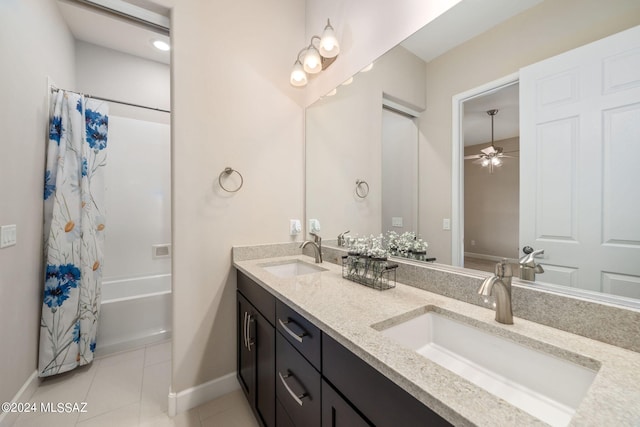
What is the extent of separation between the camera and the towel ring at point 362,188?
5.45 feet

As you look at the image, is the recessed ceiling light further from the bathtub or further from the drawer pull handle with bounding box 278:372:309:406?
the drawer pull handle with bounding box 278:372:309:406

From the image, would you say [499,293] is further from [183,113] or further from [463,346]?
[183,113]

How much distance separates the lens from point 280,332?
112cm

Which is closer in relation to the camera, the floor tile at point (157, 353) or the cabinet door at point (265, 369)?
the cabinet door at point (265, 369)

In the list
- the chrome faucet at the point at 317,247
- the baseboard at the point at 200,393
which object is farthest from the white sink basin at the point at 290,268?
the baseboard at the point at 200,393

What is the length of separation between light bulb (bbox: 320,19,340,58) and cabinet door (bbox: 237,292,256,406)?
168cm

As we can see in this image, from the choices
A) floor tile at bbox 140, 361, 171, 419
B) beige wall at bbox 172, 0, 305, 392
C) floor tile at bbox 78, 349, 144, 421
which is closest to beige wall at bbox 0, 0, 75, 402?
floor tile at bbox 78, 349, 144, 421

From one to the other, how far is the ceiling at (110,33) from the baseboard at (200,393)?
2572 millimetres

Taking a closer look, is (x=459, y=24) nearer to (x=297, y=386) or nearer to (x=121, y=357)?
(x=297, y=386)

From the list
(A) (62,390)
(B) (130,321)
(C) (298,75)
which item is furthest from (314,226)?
(A) (62,390)

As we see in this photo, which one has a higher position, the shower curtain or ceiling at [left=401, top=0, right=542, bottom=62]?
ceiling at [left=401, top=0, right=542, bottom=62]

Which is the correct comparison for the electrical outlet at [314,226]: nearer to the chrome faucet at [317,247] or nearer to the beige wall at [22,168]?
the chrome faucet at [317,247]

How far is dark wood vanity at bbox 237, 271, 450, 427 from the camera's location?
23.7 inches

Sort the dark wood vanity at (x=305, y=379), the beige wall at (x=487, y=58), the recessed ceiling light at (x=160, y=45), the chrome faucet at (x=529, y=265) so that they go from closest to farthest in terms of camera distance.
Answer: the dark wood vanity at (x=305, y=379)
the beige wall at (x=487, y=58)
the chrome faucet at (x=529, y=265)
the recessed ceiling light at (x=160, y=45)
